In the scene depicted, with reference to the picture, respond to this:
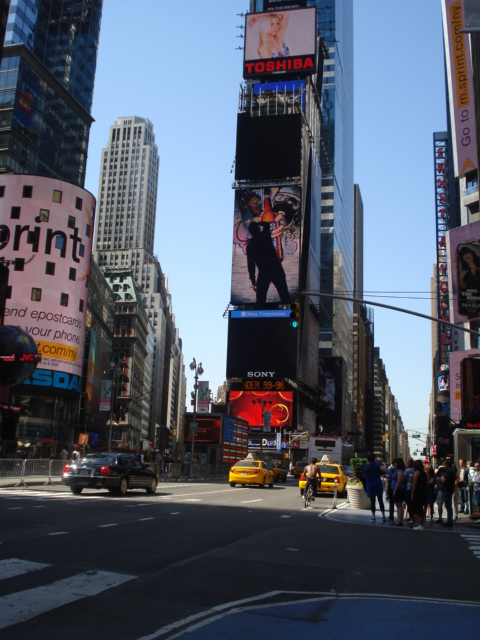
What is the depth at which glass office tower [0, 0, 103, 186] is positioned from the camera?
85688 millimetres

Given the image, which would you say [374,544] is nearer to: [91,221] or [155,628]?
[155,628]

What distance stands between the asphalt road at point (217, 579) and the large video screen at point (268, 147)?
97.4 metres

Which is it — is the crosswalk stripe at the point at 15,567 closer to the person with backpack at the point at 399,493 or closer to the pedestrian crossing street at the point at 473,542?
the pedestrian crossing street at the point at 473,542

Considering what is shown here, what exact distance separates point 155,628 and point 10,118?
8769 centimetres

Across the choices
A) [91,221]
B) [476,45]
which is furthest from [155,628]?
[91,221]

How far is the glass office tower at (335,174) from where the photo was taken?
487 feet

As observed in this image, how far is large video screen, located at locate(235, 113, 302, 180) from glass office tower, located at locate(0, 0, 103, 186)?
979 inches

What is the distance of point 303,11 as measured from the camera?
118062 millimetres

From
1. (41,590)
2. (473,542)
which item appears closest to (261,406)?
(473,542)

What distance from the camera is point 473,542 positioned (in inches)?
618

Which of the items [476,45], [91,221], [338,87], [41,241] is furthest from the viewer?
[338,87]

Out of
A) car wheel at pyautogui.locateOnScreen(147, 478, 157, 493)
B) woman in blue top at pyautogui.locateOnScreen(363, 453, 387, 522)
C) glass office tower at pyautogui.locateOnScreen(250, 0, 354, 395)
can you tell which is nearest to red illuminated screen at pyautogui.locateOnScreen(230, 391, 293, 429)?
glass office tower at pyautogui.locateOnScreen(250, 0, 354, 395)

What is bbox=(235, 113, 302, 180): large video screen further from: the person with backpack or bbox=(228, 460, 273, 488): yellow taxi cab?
the person with backpack

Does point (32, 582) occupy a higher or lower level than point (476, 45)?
lower
